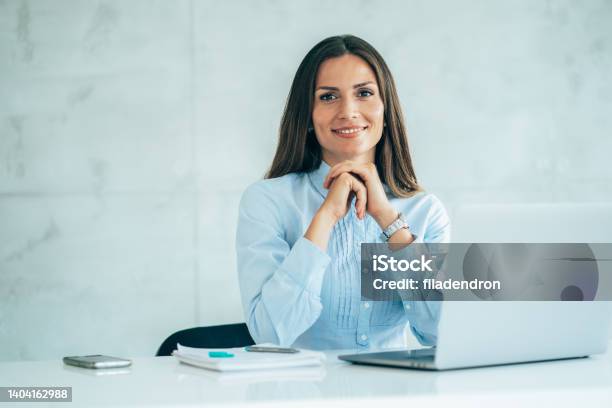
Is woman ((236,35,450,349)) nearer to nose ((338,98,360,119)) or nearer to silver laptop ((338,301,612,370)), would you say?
nose ((338,98,360,119))

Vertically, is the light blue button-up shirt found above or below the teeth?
below

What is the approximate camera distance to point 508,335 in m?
1.32

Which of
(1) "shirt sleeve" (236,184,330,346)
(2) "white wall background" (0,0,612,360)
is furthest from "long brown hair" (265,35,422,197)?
(2) "white wall background" (0,0,612,360)

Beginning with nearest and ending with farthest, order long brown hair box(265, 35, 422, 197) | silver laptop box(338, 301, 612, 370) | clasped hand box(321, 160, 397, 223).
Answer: silver laptop box(338, 301, 612, 370) < clasped hand box(321, 160, 397, 223) < long brown hair box(265, 35, 422, 197)

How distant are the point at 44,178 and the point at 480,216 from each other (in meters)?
2.56

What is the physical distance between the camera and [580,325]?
1405mm

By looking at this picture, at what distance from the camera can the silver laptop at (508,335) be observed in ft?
4.13

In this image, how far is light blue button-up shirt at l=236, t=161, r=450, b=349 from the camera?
197cm

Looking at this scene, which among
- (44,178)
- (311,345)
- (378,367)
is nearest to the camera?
(378,367)

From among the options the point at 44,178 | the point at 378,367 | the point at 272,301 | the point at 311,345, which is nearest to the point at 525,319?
the point at 378,367

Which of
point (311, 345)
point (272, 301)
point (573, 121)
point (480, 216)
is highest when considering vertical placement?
point (573, 121)

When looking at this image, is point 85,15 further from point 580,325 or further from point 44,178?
point 580,325

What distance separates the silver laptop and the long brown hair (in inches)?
39.4

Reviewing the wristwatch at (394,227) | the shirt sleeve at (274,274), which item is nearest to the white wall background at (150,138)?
the shirt sleeve at (274,274)
